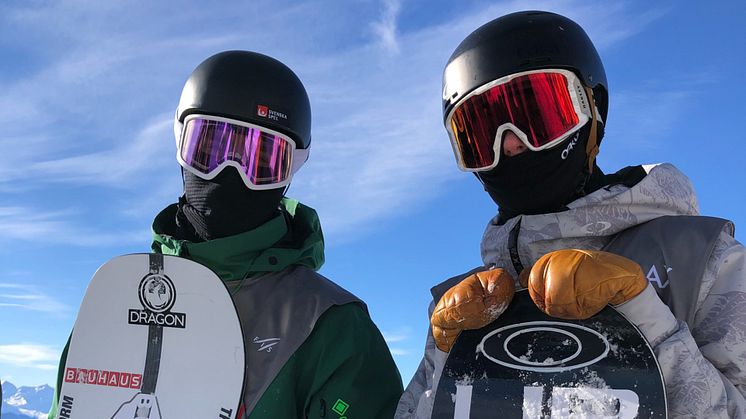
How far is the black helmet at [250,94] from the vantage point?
11.0 ft

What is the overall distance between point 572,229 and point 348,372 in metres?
1.12

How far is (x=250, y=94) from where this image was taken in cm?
337

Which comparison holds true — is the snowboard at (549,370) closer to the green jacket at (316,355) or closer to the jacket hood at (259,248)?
the green jacket at (316,355)

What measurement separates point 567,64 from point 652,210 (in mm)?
629

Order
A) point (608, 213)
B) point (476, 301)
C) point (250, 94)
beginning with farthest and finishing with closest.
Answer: point (250, 94)
point (608, 213)
point (476, 301)

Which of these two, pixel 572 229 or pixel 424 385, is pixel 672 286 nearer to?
pixel 572 229

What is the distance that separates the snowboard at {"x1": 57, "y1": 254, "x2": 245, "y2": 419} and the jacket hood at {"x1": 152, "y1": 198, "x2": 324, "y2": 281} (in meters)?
0.08

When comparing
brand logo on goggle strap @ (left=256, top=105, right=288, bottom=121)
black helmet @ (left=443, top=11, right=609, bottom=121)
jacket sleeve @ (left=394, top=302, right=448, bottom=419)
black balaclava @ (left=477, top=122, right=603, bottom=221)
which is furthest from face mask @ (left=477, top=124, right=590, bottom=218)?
brand logo on goggle strap @ (left=256, top=105, right=288, bottom=121)

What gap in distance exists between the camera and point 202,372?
121 inches

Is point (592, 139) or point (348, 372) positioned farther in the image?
point (348, 372)

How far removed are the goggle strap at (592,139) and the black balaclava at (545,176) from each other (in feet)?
0.06

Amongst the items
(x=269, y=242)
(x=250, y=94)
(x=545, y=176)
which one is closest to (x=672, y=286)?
(x=545, y=176)

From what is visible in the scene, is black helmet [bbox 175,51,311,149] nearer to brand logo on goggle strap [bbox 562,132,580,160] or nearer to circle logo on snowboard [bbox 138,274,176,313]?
circle logo on snowboard [bbox 138,274,176,313]

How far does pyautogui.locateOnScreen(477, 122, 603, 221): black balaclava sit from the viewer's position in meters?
2.47
